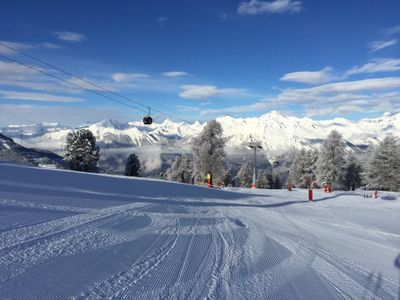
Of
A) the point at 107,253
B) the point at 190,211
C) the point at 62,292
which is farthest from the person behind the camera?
the point at 190,211

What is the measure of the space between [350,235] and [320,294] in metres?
6.08

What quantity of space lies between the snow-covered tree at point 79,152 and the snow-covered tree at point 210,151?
14471 millimetres

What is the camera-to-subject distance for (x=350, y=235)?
35.9ft

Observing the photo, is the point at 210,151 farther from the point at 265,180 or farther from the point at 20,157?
the point at 20,157

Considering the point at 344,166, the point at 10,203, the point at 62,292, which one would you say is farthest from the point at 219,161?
the point at 62,292

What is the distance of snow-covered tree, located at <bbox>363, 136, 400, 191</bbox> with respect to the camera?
5284 centimetres

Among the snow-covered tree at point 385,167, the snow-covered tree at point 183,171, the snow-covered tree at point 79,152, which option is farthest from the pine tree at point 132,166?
the snow-covered tree at point 385,167

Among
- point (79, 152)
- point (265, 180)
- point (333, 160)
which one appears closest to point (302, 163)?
point (265, 180)

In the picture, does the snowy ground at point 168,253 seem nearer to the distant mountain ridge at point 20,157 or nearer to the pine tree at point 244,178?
the distant mountain ridge at point 20,157

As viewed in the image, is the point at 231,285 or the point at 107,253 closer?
the point at 231,285

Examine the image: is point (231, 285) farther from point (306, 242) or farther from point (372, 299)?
point (306, 242)

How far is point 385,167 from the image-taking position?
177 feet

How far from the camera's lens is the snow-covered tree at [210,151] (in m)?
52.9

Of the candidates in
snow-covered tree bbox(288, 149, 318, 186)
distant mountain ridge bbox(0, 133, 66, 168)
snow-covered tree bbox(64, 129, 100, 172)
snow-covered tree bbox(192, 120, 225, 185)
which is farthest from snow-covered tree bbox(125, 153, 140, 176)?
snow-covered tree bbox(288, 149, 318, 186)
